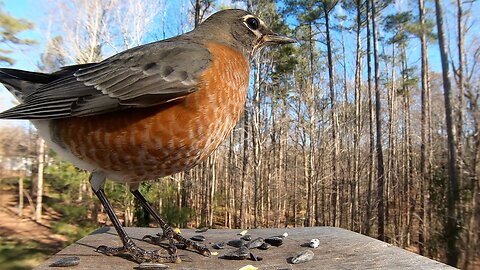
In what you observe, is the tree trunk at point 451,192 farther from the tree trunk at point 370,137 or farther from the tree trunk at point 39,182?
the tree trunk at point 39,182

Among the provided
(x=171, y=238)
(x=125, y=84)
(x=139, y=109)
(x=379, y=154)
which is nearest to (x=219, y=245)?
A: (x=171, y=238)

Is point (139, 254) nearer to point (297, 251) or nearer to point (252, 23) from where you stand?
point (297, 251)

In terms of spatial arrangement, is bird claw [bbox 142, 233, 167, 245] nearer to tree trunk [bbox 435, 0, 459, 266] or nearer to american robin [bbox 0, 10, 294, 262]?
american robin [bbox 0, 10, 294, 262]

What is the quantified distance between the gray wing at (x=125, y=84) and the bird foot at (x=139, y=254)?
0.85 meters

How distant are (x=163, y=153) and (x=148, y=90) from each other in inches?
14.5

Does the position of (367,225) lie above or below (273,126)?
below

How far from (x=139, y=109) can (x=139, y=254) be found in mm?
859

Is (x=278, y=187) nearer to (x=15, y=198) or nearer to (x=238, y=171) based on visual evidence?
(x=238, y=171)

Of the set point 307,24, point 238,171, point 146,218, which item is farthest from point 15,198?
point 307,24

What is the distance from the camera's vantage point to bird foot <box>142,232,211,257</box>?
8.04ft

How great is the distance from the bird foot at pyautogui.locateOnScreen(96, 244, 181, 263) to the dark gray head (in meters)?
1.49

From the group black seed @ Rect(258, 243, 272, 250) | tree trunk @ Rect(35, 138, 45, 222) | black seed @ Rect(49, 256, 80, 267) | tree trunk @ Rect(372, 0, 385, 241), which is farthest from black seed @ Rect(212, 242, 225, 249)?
tree trunk @ Rect(372, 0, 385, 241)

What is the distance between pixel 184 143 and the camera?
2.09 m

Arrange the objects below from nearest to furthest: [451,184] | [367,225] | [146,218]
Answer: [451,184] < [146,218] < [367,225]
